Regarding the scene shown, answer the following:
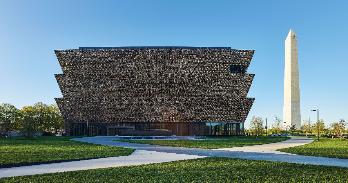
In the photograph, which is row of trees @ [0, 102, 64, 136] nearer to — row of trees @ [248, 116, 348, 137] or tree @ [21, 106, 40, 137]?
tree @ [21, 106, 40, 137]

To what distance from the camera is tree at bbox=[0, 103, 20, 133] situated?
104m

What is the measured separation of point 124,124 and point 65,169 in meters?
72.4

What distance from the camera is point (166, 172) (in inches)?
703

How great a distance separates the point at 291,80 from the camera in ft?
316

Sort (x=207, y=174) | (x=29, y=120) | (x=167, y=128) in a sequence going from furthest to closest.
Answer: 1. (x=167, y=128)
2. (x=29, y=120)
3. (x=207, y=174)

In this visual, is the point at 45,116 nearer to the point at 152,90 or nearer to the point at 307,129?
the point at 152,90

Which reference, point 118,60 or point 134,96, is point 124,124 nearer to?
point 134,96

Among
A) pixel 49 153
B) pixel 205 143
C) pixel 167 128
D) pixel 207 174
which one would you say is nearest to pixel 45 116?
pixel 167 128

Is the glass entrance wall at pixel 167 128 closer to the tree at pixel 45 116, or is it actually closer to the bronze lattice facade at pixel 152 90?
the bronze lattice facade at pixel 152 90

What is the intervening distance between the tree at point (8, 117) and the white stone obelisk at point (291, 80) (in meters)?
55.9

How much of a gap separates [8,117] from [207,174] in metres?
97.5

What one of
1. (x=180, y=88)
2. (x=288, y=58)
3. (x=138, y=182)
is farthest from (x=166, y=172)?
(x=288, y=58)

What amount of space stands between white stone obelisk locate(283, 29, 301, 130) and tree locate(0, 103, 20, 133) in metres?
55.9

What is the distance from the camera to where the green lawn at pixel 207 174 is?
15.7 metres
